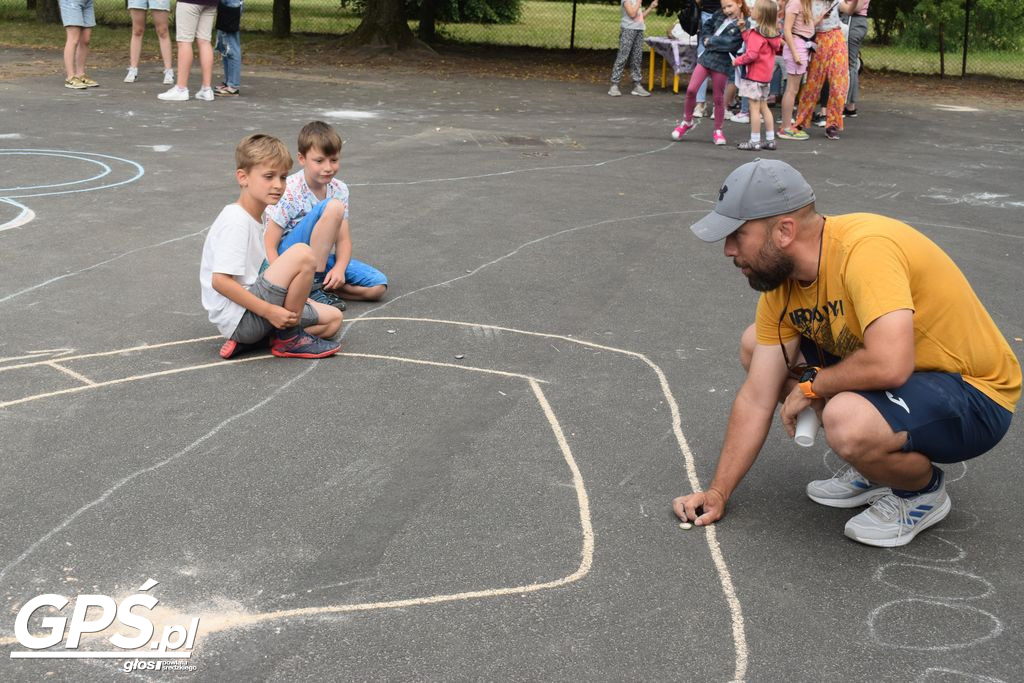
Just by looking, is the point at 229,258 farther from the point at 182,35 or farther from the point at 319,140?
the point at 182,35

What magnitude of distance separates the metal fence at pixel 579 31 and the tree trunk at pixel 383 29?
3.52 meters

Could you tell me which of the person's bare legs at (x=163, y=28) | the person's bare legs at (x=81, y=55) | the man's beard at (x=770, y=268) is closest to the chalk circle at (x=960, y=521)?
the man's beard at (x=770, y=268)

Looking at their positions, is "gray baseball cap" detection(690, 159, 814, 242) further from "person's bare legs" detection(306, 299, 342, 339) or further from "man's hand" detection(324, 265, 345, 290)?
"man's hand" detection(324, 265, 345, 290)

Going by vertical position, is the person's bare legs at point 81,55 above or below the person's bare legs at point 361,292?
above

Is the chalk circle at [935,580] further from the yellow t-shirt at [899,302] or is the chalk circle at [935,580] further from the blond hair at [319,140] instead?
the blond hair at [319,140]

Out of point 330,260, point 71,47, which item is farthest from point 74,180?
point 71,47

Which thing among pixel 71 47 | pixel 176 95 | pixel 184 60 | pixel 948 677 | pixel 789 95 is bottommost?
pixel 948 677

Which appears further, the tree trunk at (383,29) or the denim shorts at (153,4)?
the tree trunk at (383,29)

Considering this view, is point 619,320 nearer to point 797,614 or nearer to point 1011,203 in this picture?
point 797,614

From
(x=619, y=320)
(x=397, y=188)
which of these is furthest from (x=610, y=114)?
(x=619, y=320)

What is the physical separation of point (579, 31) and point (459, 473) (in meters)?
22.0

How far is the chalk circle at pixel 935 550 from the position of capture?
10.2ft

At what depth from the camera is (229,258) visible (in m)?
4.38

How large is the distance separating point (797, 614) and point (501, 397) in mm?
1681
